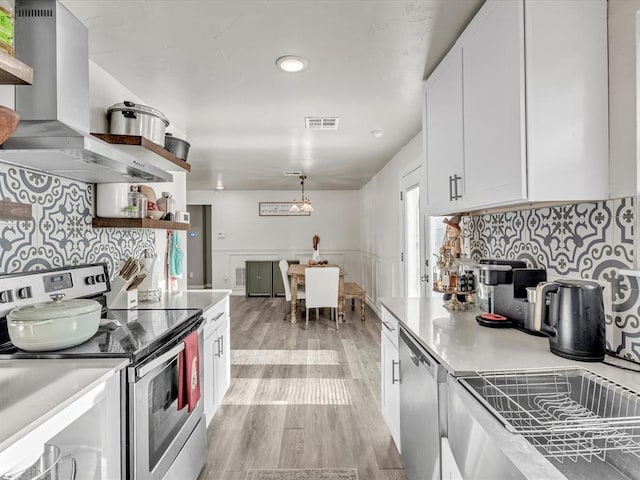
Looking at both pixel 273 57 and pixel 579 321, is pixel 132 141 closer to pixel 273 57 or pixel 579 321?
pixel 273 57

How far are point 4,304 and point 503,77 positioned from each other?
2.13 meters

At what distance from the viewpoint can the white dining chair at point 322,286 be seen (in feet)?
15.4

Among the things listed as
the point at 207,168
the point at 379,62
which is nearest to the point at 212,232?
the point at 207,168

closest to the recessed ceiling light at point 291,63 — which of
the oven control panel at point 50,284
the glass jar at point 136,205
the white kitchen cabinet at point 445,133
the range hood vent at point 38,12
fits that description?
the white kitchen cabinet at point 445,133

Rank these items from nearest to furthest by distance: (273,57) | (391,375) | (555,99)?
(555,99) → (273,57) → (391,375)

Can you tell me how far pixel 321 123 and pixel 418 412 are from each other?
2.40 meters

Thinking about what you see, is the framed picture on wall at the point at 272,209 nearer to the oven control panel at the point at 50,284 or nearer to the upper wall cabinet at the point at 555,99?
the oven control panel at the point at 50,284

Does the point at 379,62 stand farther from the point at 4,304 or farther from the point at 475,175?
the point at 4,304

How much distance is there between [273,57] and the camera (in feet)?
6.34

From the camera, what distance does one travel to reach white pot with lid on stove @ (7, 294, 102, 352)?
121cm

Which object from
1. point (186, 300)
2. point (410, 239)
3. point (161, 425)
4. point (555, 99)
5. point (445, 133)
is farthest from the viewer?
point (410, 239)

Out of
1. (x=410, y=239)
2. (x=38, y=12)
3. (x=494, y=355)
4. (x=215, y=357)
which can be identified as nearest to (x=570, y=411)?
(x=494, y=355)

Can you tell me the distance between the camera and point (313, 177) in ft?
19.6

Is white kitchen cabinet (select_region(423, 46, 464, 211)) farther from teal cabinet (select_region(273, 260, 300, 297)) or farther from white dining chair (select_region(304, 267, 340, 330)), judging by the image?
teal cabinet (select_region(273, 260, 300, 297))
